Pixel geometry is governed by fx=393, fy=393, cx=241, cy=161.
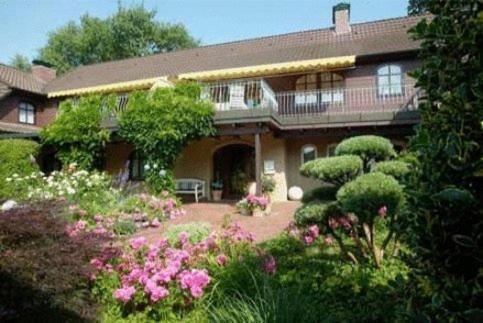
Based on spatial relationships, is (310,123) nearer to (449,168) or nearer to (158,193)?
(158,193)

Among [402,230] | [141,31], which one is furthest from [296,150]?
[141,31]

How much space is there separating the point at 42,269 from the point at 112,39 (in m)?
41.9

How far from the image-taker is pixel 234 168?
19.3 meters

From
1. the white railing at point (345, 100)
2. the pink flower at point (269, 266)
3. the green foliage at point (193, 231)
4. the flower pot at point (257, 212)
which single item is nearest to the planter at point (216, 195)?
the white railing at point (345, 100)

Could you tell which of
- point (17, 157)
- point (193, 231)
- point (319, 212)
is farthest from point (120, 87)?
point (319, 212)

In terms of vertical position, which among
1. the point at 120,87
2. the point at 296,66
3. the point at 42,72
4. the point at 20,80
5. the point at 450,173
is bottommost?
the point at 450,173

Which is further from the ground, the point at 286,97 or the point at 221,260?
the point at 286,97

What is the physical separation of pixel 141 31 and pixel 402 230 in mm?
43897

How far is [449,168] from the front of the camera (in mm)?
1767

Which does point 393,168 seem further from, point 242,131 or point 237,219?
point 242,131

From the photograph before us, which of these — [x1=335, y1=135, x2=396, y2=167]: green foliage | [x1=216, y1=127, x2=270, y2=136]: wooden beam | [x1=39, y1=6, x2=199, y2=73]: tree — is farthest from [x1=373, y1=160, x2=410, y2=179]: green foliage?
[x1=39, y1=6, x2=199, y2=73]: tree

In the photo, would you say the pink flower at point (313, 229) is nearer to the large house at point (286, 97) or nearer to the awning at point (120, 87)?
the large house at point (286, 97)

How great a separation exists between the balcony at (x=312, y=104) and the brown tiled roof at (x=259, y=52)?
67.4 inches

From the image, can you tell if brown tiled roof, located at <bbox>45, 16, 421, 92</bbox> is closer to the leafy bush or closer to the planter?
the planter
